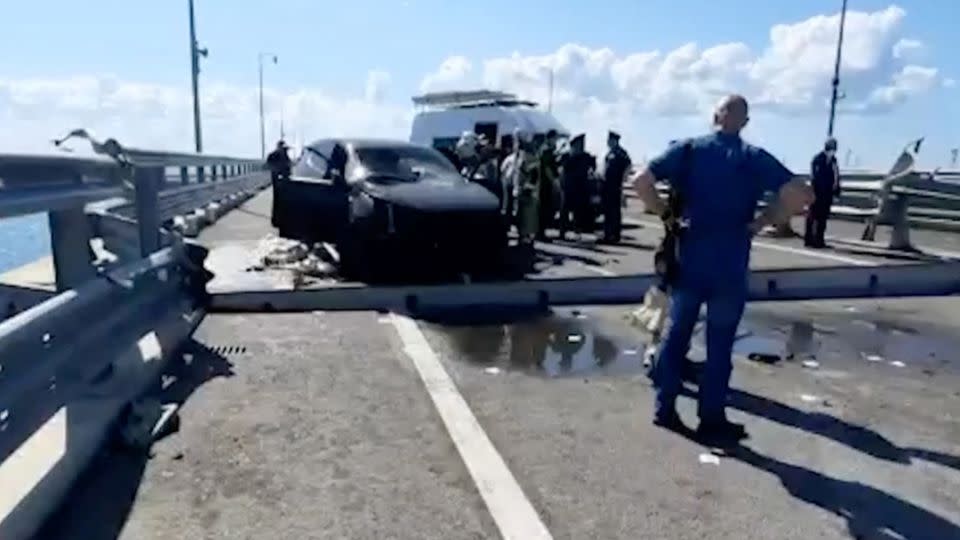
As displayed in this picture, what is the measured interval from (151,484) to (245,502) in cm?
51

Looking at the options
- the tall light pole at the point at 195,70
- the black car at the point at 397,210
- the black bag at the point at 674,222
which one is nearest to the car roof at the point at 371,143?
the black car at the point at 397,210

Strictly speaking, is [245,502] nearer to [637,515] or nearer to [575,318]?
[637,515]

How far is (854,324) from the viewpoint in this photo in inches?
341

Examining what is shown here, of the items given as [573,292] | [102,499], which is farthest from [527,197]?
[102,499]

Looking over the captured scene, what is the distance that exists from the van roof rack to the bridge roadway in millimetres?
32061

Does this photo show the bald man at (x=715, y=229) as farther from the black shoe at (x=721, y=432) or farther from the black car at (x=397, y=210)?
the black car at (x=397, y=210)

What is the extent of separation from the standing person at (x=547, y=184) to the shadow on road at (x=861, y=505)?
34.8 ft

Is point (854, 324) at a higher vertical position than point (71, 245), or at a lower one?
lower

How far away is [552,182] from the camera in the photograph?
1512 centimetres

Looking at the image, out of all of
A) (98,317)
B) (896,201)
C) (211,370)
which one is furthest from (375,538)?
(896,201)

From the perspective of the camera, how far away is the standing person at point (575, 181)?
15906 millimetres

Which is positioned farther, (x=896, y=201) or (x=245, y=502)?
(x=896, y=201)

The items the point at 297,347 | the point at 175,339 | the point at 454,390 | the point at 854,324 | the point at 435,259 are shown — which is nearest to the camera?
the point at 454,390

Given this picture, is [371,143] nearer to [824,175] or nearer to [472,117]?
[824,175]
